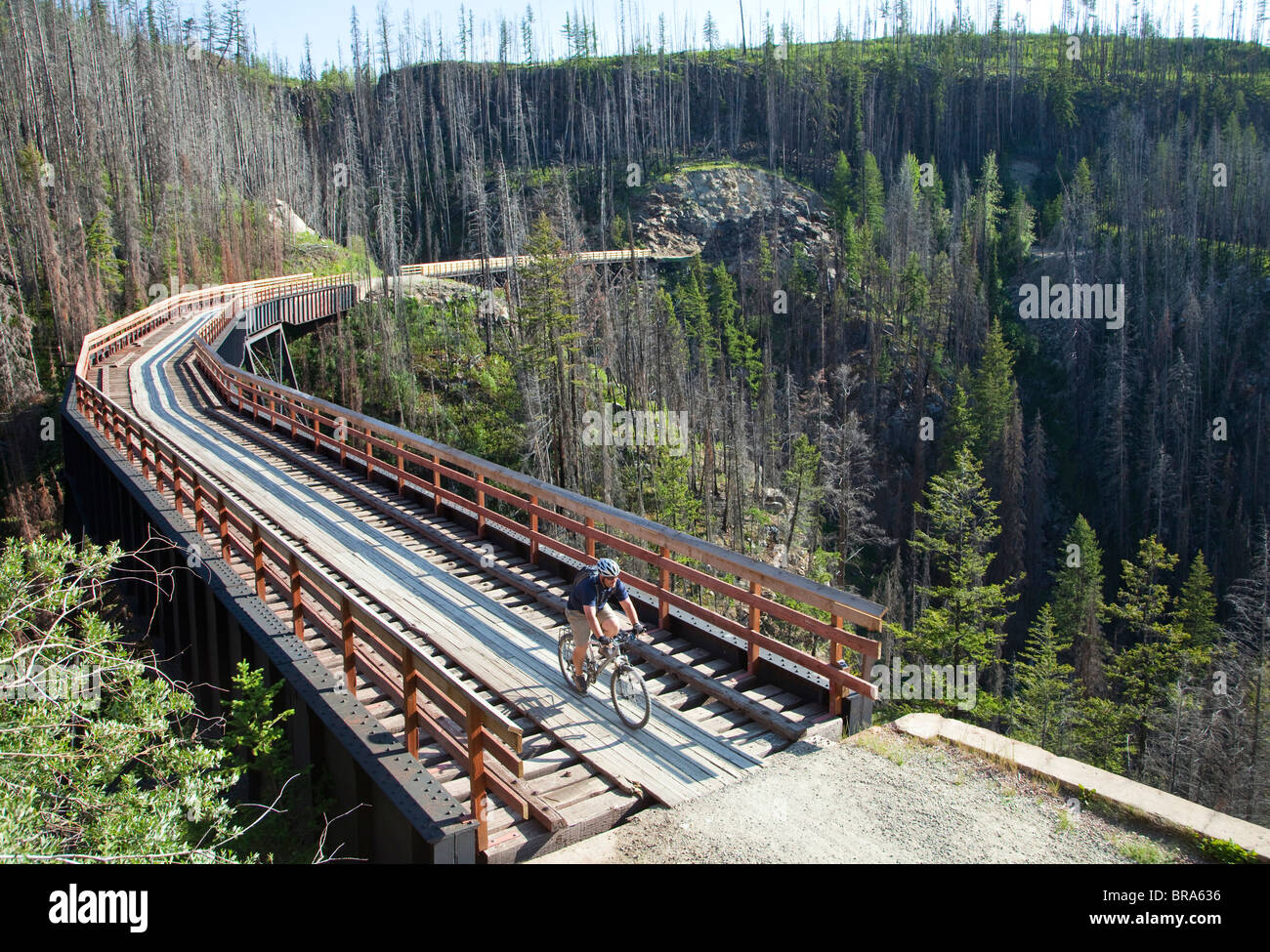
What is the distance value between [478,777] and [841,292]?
75.2 meters

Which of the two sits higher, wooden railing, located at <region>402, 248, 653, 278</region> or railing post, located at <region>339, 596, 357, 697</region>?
wooden railing, located at <region>402, 248, 653, 278</region>

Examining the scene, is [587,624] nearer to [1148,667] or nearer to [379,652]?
[379,652]

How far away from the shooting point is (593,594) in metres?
7.55

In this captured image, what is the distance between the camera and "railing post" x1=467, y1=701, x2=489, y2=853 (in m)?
5.32

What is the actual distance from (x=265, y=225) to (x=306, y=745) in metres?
67.0

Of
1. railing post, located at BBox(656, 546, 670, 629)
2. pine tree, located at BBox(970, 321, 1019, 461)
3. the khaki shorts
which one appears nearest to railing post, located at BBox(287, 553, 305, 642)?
the khaki shorts

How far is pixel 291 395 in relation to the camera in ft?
59.8

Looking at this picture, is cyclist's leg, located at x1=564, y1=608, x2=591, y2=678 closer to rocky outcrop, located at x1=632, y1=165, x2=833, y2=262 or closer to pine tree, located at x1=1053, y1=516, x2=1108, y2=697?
pine tree, located at x1=1053, y1=516, x2=1108, y2=697

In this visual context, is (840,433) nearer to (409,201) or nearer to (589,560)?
(589,560)

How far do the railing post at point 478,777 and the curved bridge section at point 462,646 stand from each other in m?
0.02

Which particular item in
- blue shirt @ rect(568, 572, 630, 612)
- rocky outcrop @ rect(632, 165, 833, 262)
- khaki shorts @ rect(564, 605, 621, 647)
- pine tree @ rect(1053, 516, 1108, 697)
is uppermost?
rocky outcrop @ rect(632, 165, 833, 262)

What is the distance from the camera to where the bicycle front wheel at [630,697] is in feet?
22.9

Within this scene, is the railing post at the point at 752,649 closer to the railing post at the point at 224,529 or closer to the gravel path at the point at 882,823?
the gravel path at the point at 882,823

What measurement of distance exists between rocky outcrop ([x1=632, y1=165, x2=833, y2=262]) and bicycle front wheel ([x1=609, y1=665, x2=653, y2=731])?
77901mm
